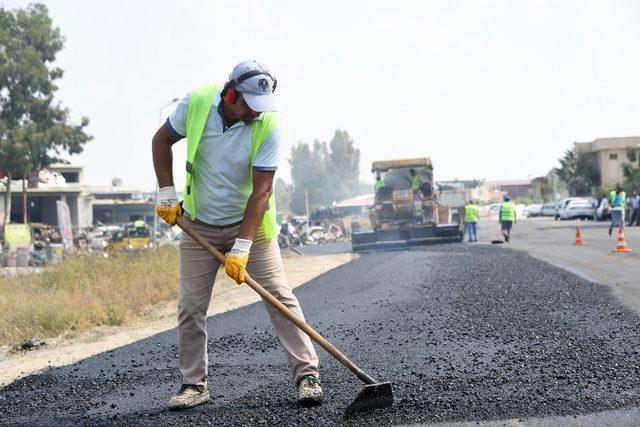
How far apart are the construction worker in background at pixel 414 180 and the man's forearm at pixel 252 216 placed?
21.1m

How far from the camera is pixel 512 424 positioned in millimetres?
3898

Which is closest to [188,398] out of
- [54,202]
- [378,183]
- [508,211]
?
[508,211]

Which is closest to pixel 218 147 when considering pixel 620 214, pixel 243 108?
pixel 243 108

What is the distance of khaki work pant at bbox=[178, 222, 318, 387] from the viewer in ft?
15.1

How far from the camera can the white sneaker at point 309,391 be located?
4.33 meters

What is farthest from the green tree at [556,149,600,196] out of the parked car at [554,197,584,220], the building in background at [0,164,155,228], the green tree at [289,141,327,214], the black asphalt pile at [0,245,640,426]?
the black asphalt pile at [0,245,640,426]

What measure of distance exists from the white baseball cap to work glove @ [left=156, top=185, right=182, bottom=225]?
0.75 meters

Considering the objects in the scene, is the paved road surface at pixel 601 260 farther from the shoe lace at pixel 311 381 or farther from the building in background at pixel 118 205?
the building in background at pixel 118 205

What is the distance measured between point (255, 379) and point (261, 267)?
917mm

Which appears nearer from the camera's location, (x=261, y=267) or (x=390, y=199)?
(x=261, y=267)

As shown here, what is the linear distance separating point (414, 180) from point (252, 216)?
2128 centimetres

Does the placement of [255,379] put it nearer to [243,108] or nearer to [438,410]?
[438,410]

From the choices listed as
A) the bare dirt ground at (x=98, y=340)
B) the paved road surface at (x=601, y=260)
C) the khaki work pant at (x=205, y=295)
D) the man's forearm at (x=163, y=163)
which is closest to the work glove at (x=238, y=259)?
the khaki work pant at (x=205, y=295)

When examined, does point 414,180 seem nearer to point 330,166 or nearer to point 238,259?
point 238,259
